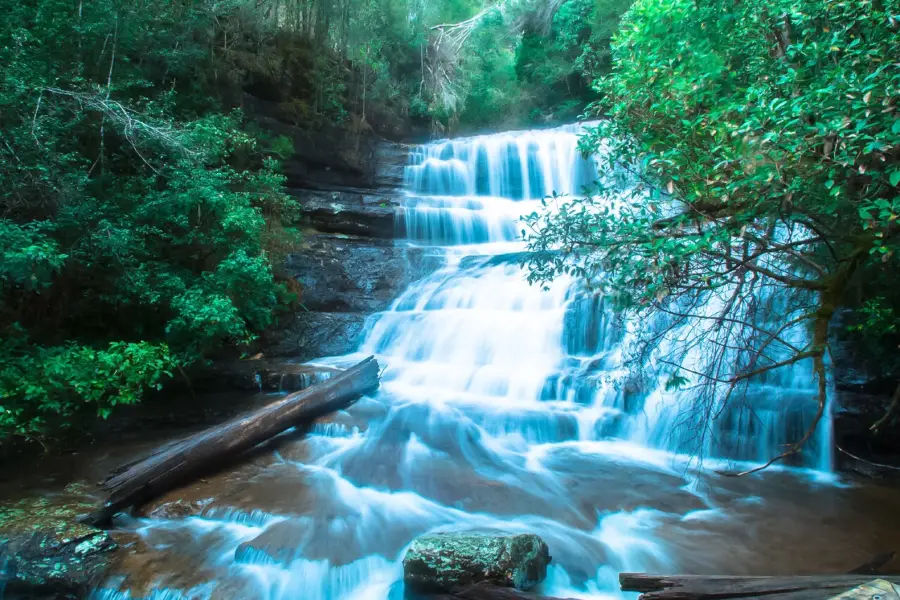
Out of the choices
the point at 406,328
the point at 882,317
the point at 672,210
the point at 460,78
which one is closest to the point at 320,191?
the point at 406,328

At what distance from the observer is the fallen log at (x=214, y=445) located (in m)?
5.05

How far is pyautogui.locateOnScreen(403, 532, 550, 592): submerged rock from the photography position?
12.5ft

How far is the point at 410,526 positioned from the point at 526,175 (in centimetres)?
1228

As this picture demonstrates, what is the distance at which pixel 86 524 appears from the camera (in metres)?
4.63

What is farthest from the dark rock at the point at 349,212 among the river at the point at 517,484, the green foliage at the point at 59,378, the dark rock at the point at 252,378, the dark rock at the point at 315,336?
the green foliage at the point at 59,378

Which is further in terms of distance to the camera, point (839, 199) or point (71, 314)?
point (71, 314)

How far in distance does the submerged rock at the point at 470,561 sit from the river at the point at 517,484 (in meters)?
0.32

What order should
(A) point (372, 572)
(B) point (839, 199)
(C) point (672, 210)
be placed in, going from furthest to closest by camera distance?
(C) point (672, 210) → (A) point (372, 572) → (B) point (839, 199)

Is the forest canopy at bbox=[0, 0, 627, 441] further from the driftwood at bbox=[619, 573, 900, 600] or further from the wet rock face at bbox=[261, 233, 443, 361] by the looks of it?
the driftwood at bbox=[619, 573, 900, 600]

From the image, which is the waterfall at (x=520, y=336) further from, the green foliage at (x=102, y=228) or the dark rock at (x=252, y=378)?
the green foliage at (x=102, y=228)

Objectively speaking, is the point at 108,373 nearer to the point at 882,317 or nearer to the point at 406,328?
the point at 406,328

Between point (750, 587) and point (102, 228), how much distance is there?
295 inches

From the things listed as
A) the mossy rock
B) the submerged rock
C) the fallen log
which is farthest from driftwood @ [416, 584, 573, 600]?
the fallen log

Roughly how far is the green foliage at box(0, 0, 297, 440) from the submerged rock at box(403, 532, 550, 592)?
12.9 ft
